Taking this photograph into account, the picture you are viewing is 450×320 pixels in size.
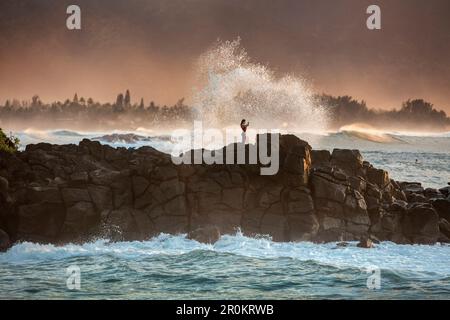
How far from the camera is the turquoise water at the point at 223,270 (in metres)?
18.3

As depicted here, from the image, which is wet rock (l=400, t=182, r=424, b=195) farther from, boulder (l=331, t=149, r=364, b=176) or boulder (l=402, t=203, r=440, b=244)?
boulder (l=402, t=203, r=440, b=244)

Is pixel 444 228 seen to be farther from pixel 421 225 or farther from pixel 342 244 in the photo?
pixel 342 244

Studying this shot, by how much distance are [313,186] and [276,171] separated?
147cm

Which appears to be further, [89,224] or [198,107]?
[198,107]

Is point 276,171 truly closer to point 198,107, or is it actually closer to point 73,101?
point 198,107

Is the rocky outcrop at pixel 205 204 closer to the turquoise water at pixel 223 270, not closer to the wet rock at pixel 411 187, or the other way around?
the turquoise water at pixel 223 270

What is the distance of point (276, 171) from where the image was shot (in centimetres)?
2427

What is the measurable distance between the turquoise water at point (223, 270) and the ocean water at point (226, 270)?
1.1 inches

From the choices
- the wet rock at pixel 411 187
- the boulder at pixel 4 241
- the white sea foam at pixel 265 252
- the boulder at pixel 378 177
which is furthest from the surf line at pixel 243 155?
the wet rock at pixel 411 187

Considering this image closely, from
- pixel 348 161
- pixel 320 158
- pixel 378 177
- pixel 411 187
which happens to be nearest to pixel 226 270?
pixel 320 158

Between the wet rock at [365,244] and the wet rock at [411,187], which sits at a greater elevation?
the wet rock at [411,187]

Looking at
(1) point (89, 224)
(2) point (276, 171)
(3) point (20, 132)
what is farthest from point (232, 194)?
(3) point (20, 132)

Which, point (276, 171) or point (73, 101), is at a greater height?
point (73, 101)
